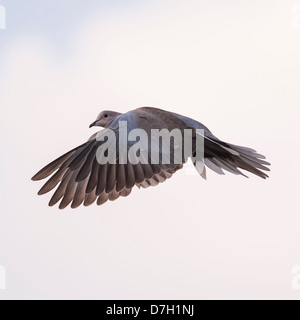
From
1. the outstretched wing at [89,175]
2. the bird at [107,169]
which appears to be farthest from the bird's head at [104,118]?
the outstretched wing at [89,175]

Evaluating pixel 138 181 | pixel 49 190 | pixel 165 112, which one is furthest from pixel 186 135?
pixel 49 190

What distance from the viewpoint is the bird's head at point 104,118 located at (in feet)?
33.6

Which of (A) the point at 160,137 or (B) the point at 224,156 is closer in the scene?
(A) the point at 160,137

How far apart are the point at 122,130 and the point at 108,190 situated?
592 millimetres

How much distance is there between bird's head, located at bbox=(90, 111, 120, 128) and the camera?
1023cm

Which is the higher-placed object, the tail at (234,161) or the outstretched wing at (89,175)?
the tail at (234,161)

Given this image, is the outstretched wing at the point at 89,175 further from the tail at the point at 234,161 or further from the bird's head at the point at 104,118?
the bird's head at the point at 104,118

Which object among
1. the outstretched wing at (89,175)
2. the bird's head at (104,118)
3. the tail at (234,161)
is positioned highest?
the bird's head at (104,118)

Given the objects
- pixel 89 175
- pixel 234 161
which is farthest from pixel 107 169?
pixel 234 161

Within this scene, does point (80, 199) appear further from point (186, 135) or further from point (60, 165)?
point (186, 135)

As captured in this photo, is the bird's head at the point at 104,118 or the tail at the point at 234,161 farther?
the bird's head at the point at 104,118

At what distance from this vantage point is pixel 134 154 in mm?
8703

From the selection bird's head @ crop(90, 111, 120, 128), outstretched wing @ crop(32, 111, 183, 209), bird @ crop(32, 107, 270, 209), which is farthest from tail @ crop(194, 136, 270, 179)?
bird's head @ crop(90, 111, 120, 128)

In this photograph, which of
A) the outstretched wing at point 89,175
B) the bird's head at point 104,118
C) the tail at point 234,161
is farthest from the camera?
the bird's head at point 104,118
